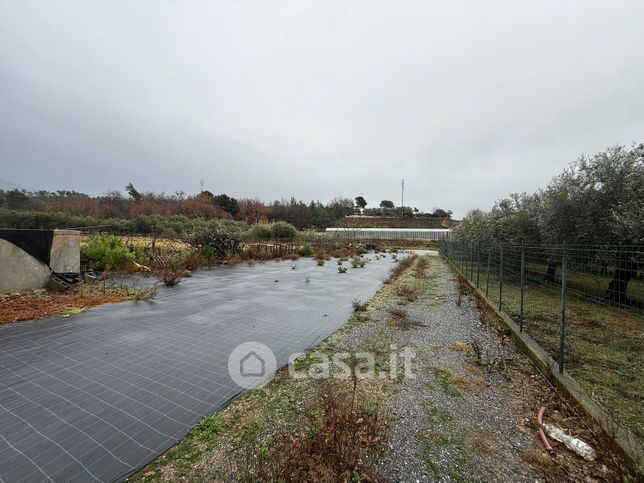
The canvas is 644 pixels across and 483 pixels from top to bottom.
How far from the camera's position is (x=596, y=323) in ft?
17.4

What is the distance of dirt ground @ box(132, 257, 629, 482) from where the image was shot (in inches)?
70.5

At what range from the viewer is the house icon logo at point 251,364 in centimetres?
295

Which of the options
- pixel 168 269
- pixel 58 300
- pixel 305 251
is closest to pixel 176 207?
pixel 305 251

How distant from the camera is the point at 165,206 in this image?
28203mm

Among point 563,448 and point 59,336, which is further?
point 59,336

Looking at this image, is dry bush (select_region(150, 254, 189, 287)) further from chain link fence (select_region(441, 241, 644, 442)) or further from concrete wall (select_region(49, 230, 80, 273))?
chain link fence (select_region(441, 241, 644, 442))

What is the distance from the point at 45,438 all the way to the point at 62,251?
20.6ft

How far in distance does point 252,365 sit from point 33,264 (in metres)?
6.14

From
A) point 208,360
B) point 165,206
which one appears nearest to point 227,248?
point 208,360

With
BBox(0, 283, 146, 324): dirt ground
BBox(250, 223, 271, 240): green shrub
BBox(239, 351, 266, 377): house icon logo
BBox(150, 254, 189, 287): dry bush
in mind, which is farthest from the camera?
BBox(250, 223, 271, 240): green shrub

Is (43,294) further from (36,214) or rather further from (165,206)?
(165,206)

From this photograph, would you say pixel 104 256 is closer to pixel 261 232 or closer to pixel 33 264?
pixel 33 264

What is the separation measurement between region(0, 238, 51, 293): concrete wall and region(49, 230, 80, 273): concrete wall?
0.92ft

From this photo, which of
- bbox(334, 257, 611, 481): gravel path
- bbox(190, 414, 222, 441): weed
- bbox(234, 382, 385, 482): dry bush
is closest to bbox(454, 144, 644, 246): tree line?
bbox(334, 257, 611, 481): gravel path
